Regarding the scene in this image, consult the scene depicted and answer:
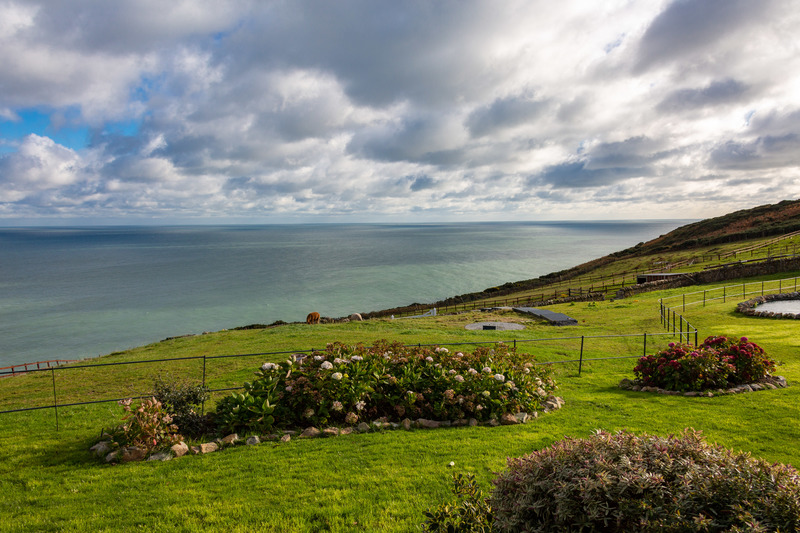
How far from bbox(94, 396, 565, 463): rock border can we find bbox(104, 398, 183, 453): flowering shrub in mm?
116

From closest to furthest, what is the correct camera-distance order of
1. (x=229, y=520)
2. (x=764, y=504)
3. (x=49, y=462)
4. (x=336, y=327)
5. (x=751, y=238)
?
(x=764, y=504)
(x=229, y=520)
(x=49, y=462)
(x=336, y=327)
(x=751, y=238)

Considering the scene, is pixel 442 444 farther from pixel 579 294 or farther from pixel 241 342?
pixel 579 294

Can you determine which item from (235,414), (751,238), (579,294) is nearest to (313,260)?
(579,294)

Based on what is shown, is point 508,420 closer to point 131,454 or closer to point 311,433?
point 311,433

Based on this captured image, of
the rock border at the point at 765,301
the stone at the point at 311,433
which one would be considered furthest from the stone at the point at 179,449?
the rock border at the point at 765,301

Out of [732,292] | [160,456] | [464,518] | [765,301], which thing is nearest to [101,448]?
[160,456]

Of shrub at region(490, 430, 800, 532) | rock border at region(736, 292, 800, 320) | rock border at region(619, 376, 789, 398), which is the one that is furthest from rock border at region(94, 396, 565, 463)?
rock border at region(736, 292, 800, 320)

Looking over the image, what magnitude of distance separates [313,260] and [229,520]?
427 ft

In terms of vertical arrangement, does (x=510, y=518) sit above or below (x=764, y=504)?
below

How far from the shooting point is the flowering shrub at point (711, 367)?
10656mm

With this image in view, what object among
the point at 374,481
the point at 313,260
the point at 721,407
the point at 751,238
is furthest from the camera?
the point at 313,260

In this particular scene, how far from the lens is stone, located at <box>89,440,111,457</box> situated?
7555 mm

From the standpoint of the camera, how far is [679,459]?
3711 mm

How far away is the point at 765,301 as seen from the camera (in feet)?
84.4
